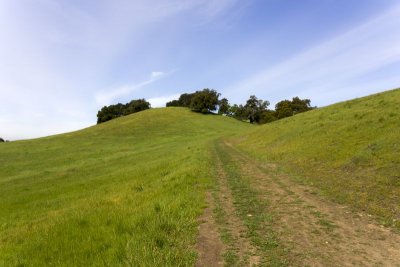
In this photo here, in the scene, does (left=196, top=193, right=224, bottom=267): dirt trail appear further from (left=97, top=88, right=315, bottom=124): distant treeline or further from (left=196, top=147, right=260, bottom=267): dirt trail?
(left=97, top=88, right=315, bottom=124): distant treeline

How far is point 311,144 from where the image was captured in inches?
1089

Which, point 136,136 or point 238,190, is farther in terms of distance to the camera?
point 136,136

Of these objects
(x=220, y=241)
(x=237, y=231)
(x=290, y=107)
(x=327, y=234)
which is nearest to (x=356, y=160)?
(x=327, y=234)

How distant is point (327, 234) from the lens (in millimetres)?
9172

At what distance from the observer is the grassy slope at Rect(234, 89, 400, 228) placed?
12828mm

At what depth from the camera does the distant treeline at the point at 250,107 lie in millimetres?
117312

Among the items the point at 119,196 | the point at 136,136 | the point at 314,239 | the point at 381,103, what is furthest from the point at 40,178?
the point at 136,136

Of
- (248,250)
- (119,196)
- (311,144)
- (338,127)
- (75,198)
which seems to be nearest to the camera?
(248,250)

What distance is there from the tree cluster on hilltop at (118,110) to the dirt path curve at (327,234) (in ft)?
451

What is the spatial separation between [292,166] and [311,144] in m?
5.86

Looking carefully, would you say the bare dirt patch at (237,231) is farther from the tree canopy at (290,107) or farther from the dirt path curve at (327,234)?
the tree canopy at (290,107)

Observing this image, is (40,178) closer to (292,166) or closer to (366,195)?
(292,166)

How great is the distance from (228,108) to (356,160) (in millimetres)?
127242

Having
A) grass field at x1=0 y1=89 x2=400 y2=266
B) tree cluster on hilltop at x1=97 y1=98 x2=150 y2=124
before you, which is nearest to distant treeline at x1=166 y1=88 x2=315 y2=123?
tree cluster on hilltop at x1=97 y1=98 x2=150 y2=124
